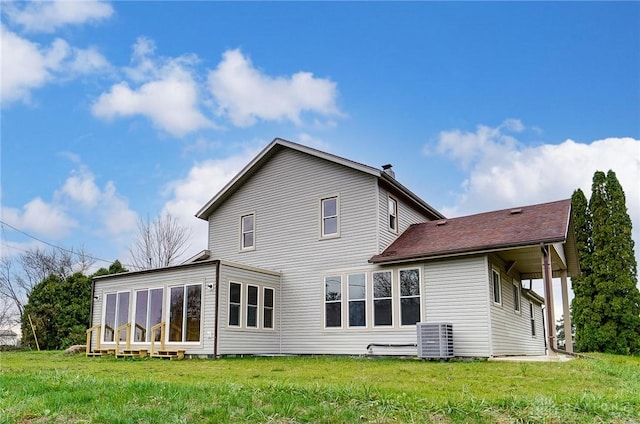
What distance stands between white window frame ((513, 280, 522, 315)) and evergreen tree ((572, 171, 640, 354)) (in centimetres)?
545

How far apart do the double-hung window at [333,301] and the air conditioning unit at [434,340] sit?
2.92m

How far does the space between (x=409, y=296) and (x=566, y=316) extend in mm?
5248

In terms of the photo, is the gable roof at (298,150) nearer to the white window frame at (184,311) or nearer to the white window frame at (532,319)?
the white window frame at (184,311)

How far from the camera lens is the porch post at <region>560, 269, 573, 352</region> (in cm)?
1474

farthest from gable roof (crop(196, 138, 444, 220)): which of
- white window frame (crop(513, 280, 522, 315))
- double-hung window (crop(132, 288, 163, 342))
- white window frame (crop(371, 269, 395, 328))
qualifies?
double-hung window (crop(132, 288, 163, 342))

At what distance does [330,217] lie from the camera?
15633mm

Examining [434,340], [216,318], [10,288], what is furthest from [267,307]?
[10,288]

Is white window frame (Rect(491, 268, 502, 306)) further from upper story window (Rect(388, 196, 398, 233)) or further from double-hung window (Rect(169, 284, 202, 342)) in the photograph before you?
double-hung window (Rect(169, 284, 202, 342))

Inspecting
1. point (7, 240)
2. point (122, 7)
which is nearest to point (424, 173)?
point (122, 7)

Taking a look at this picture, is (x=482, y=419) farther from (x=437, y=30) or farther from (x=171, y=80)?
(x=171, y=80)

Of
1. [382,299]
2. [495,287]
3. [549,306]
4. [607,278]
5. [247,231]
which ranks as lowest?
[549,306]

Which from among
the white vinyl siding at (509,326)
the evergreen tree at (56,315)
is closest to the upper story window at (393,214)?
the white vinyl siding at (509,326)

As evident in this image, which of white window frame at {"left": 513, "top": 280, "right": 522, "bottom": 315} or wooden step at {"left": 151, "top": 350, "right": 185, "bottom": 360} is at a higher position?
white window frame at {"left": 513, "top": 280, "right": 522, "bottom": 315}

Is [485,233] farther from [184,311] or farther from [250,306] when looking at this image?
[184,311]
